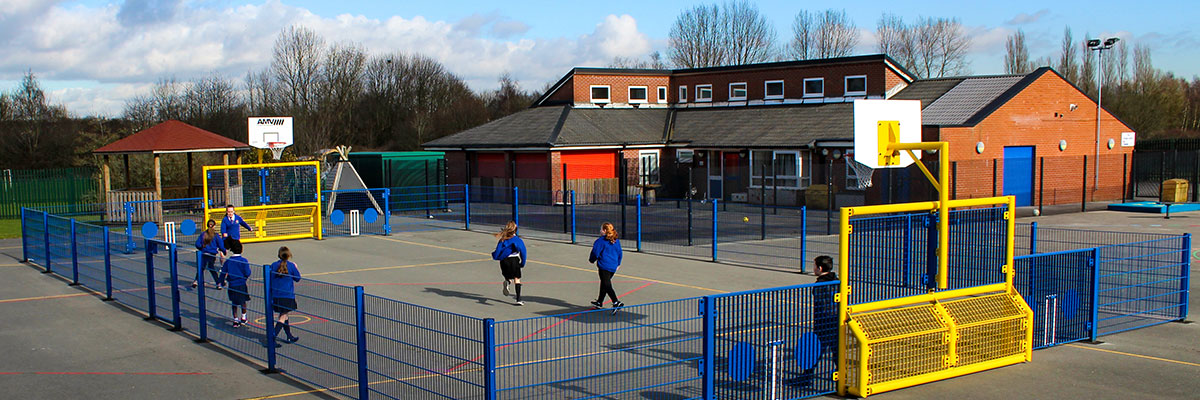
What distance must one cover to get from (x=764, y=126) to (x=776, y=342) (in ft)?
90.8

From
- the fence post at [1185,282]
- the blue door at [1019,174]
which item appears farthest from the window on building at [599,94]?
the fence post at [1185,282]

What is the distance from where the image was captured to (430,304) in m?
14.2

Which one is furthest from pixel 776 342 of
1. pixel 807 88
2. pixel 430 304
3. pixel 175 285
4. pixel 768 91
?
pixel 768 91

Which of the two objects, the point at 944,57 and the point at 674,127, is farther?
the point at 944,57

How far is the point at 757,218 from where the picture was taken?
27.2m

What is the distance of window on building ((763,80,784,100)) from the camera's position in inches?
1459

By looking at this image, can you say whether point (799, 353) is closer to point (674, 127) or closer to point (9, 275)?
point (9, 275)

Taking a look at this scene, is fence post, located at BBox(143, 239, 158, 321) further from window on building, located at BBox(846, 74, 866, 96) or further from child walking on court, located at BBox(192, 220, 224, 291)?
window on building, located at BBox(846, 74, 866, 96)

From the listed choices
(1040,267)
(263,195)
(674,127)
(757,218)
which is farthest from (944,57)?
(1040,267)

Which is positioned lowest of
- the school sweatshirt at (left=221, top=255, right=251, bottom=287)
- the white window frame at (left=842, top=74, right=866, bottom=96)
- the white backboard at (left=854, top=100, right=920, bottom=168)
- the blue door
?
the school sweatshirt at (left=221, top=255, right=251, bottom=287)

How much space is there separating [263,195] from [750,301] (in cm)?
1879

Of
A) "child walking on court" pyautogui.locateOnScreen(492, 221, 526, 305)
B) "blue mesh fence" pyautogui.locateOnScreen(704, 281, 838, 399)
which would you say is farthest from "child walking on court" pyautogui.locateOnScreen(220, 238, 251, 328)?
"blue mesh fence" pyautogui.locateOnScreen(704, 281, 838, 399)

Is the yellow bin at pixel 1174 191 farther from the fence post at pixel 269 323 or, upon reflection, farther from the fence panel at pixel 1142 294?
the fence post at pixel 269 323

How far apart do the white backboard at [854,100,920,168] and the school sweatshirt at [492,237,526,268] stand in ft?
20.0
